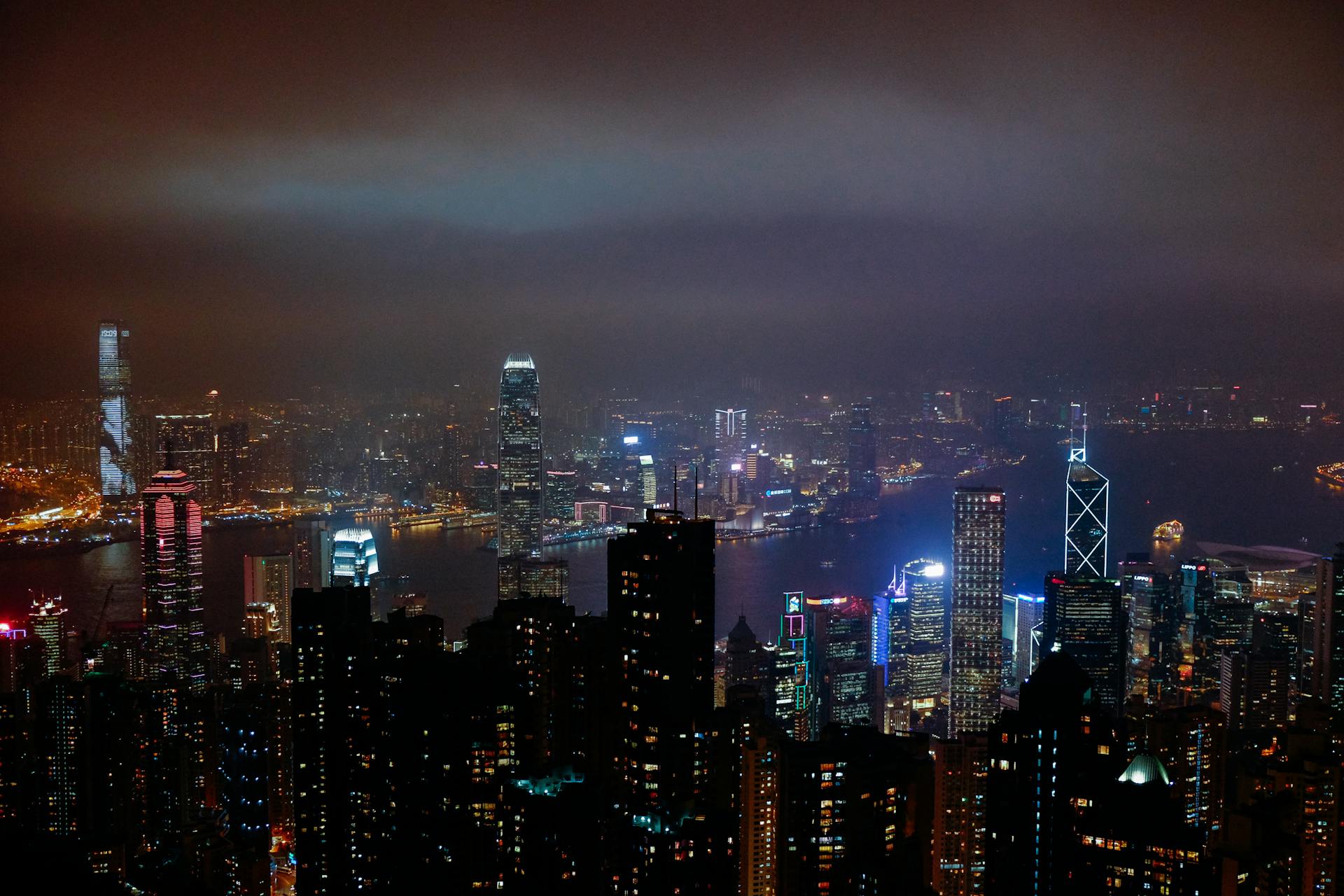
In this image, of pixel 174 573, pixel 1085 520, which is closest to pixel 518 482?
pixel 174 573

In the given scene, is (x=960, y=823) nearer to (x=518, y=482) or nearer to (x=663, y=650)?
(x=663, y=650)

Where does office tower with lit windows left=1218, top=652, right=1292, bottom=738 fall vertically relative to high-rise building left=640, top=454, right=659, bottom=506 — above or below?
below

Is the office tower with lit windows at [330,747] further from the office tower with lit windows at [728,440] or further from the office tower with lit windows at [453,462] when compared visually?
the office tower with lit windows at [728,440]

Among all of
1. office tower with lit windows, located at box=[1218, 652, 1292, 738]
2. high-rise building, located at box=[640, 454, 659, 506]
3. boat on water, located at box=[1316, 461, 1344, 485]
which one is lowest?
office tower with lit windows, located at box=[1218, 652, 1292, 738]

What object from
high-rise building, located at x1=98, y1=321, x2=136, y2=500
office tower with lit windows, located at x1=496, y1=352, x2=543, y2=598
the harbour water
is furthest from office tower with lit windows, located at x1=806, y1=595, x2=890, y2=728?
high-rise building, located at x1=98, y1=321, x2=136, y2=500

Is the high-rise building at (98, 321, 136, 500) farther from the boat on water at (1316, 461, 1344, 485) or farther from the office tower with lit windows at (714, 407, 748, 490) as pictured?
the boat on water at (1316, 461, 1344, 485)

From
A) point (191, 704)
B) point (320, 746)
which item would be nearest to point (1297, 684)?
point (320, 746)

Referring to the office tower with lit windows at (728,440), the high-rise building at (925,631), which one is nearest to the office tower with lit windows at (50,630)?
the office tower with lit windows at (728,440)
